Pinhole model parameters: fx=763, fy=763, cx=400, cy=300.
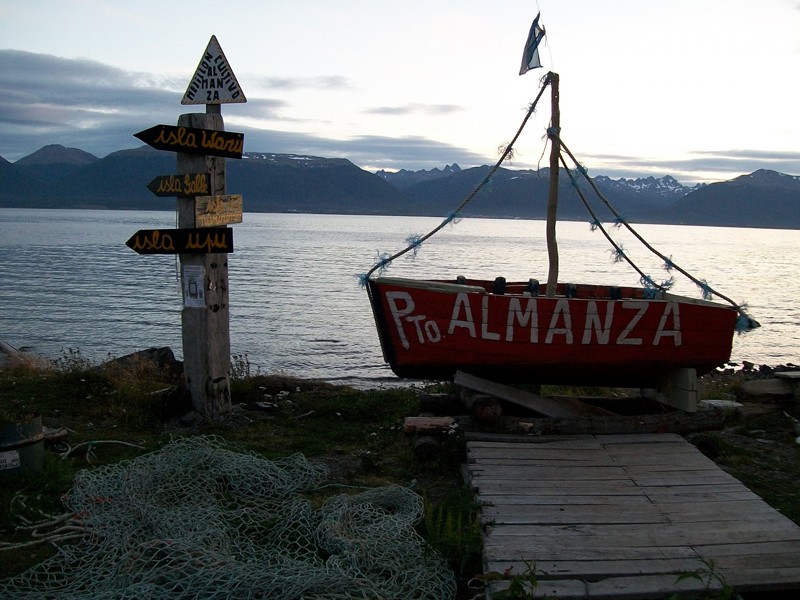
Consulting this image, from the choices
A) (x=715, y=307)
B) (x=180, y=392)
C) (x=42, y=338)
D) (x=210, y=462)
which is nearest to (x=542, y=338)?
(x=715, y=307)

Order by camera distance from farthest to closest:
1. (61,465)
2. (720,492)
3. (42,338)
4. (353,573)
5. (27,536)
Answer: (42,338)
(61,465)
(720,492)
(27,536)
(353,573)

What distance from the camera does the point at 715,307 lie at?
8.93 meters

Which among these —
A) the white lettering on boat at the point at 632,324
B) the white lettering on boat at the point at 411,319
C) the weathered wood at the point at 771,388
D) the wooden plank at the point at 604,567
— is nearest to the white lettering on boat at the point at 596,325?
the white lettering on boat at the point at 632,324

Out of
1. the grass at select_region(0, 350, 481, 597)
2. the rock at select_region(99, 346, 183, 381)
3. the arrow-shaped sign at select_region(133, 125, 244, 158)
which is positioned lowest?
the rock at select_region(99, 346, 183, 381)

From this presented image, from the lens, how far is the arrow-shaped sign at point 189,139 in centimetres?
915

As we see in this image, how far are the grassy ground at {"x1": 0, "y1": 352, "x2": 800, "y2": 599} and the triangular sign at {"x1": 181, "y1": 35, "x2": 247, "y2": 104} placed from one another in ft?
12.6

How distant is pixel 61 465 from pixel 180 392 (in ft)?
8.20

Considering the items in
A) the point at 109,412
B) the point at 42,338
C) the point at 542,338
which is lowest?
the point at 42,338

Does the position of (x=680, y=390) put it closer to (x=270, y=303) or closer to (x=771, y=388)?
(x=771, y=388)

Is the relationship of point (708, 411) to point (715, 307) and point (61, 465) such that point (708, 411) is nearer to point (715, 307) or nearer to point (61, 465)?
point (715, 307)

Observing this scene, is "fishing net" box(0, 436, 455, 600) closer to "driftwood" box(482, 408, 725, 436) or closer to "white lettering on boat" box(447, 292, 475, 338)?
"driftwood" box(482, 408, 725, 436)

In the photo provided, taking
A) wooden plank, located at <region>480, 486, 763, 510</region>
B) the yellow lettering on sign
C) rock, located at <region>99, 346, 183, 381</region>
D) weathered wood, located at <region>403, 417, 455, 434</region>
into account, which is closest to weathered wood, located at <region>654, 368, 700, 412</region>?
wooden plank, located at <region>480, 486, 763, 510</region>

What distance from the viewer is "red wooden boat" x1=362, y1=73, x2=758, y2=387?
865 cm

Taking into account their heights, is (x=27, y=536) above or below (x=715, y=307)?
below
